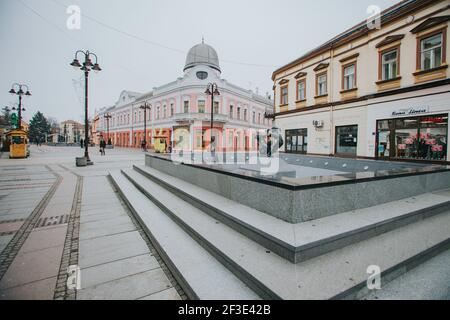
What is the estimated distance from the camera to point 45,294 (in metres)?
2.40

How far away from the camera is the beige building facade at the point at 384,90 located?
30.2ft

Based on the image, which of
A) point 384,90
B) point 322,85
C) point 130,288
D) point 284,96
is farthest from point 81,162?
point 384,90

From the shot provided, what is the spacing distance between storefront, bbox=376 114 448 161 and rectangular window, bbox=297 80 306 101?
616 centimetres

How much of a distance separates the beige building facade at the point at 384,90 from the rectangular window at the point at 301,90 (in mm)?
77

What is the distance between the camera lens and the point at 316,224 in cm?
303

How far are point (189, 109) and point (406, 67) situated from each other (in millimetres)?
24512

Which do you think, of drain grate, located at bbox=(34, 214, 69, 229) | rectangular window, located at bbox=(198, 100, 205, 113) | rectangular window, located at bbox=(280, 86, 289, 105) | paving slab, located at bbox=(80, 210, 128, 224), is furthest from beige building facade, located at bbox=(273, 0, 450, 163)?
rectangular window, located at bbox=(198, 100, 205, 113)

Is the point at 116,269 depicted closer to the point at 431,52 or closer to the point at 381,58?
the point at 431,52

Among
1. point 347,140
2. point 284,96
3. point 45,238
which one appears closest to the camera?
point 45,238

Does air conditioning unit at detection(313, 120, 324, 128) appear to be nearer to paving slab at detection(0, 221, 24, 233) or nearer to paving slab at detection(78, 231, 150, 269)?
paving slab at detection(78, 231, 150, 269)

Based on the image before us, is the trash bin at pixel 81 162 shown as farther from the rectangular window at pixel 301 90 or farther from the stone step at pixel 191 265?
the rectangular window at pixel 301 90

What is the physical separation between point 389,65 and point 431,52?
1733mm
